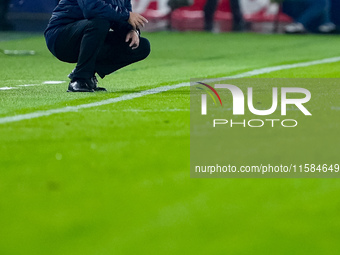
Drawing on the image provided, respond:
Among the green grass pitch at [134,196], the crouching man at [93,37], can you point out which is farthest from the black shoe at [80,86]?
the green grass pitch at [134,196]

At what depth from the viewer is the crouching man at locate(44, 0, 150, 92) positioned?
757 cm

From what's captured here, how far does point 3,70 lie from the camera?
10.7m

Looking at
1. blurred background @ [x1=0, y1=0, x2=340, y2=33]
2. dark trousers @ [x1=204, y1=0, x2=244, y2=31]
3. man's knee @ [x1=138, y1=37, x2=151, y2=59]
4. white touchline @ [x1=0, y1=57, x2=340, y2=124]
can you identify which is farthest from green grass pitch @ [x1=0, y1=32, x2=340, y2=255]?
dark trousers @ [x1=204, y1=0, x2=244, y2=31]

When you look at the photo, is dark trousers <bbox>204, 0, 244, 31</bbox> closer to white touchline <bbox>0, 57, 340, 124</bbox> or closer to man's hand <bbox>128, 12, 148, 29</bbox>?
white touchline <bbox>0, 57, 340, 124</bbox>

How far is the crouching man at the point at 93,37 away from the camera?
757 cm

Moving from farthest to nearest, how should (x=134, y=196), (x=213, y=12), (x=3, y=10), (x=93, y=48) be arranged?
(x=213, y=12), (x=3, y=10), (x=93, y=48), (x=134, y=196)

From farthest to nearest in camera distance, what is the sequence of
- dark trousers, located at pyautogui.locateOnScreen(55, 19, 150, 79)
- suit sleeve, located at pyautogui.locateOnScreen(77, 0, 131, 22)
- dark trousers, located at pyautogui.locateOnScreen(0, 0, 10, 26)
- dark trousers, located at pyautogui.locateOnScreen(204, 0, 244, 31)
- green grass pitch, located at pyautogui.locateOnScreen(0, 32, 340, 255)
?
dark trousers, located at pyautogui.locateOnScreen(204, 0, 244, 31) < dark trousers, located at pyautogui.locateOnScreen(0, 0, 10, 26) < dark trousers, located at pyautogui.locateOnScreen(55, 19, 150, 79) < suit sleeve, located at pyautogui.locateOnScreen(77, 0, 131, 22) < green grass pitch, located at pyautogui.locateOnScreen(0, 32, 340, 255)

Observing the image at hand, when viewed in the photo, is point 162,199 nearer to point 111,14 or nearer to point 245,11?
point 111,14

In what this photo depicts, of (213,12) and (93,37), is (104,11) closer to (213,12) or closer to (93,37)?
(93,37)

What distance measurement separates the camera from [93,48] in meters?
7.64

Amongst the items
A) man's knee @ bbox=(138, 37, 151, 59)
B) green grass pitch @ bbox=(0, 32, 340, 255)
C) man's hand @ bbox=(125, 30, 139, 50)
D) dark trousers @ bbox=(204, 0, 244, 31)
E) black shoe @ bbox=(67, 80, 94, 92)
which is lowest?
dark trousers @ bbox=(204, 0, 244, 31)

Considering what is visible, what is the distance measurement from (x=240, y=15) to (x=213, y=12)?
652 millimetres

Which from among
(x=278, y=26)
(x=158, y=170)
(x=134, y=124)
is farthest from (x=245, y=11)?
(x=158, y=170)

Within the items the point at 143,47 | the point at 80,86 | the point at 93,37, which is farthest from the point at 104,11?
the point at 80,86
